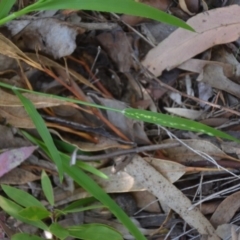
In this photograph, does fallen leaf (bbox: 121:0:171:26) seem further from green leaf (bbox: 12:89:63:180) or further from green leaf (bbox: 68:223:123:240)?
green leaf (bbox: 68:223:123:240)

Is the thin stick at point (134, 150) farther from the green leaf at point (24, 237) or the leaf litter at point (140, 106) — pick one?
the green leaf at point (24, 237)

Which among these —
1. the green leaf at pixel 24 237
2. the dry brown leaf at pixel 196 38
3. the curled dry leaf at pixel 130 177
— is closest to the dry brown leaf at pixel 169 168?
the curled dry leaf at pixel 130 177

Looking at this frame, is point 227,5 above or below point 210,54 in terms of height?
above

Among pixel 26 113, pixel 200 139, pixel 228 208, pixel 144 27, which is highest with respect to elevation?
pixel 144 27

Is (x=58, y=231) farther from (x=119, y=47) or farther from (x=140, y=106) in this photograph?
(x=119, y=47)

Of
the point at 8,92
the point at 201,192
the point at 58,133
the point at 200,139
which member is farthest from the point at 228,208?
the point at 8,92

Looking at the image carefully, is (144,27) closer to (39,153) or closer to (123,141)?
(123,141)

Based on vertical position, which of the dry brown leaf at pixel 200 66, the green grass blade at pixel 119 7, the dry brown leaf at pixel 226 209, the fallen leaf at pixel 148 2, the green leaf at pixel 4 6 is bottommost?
the dry brown leaf at pixel 226 209
